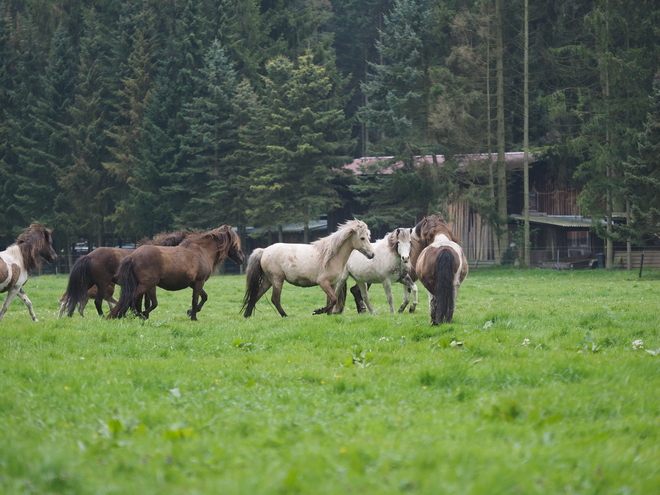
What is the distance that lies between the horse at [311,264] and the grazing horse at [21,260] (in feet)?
14.4

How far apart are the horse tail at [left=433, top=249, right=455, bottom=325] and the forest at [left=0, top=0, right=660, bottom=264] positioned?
23.8m

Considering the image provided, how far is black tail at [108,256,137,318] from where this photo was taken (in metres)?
13.6

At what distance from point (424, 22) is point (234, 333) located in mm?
37397

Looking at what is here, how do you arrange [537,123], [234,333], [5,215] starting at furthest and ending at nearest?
[5,215] < [537,123] < [234,333]

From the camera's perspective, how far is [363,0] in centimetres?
6731

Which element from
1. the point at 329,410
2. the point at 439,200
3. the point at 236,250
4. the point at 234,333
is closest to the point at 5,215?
the point at 439,200

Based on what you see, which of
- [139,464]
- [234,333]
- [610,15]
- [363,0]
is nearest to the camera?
[139,464]

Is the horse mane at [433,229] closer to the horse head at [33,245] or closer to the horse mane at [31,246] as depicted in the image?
the horse head at [33,245]

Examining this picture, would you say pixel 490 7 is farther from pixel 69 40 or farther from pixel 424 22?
pixel 69 40

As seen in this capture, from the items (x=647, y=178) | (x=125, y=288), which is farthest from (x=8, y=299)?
(x=647, y=178)

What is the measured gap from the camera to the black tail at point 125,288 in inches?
536

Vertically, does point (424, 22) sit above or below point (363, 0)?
below

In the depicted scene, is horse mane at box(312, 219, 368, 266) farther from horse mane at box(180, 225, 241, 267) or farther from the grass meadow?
the grass meadow

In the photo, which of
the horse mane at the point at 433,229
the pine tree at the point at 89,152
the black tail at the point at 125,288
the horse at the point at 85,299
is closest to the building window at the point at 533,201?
the pine tree at the point at 89,152
